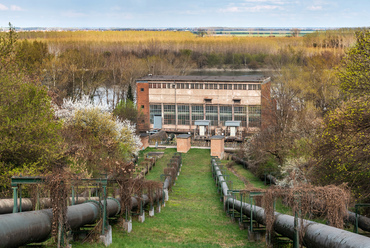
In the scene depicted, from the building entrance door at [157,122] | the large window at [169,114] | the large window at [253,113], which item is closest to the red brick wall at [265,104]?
the large window at [253,113]

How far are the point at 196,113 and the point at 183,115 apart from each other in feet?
5.98

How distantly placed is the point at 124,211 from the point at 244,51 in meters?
163

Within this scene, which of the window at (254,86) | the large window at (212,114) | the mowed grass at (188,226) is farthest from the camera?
the large window at (212,114)

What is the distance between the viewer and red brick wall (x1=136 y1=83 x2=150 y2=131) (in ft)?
214

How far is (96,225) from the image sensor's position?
17375 mm

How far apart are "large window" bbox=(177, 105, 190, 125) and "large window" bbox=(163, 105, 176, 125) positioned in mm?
675

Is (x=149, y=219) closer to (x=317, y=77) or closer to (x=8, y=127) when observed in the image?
(x=8, y=127)

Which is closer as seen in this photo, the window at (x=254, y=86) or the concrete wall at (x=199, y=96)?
the window at (x=254, y=86)

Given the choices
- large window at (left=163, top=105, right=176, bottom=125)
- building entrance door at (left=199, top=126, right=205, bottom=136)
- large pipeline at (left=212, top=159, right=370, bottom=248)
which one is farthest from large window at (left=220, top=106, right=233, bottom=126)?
large pipeline at (left=212, top=159, right=370, bottom=248)

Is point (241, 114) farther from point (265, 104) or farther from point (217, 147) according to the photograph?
point (217, 147)

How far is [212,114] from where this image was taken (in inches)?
2544

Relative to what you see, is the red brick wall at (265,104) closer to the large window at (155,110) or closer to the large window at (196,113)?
the large window at (196,113)

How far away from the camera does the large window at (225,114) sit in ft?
210

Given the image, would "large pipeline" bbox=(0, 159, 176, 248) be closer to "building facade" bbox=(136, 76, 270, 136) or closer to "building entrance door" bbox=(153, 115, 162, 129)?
"building facade" bbox=(136, 76, 270, 136)
